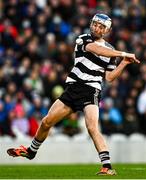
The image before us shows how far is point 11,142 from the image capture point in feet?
69.2

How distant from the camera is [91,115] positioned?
14016 millimetres

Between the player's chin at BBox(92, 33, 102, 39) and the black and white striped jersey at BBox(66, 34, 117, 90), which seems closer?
the player's chin at BBox(92, 33, 102, 39)

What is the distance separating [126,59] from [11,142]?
764cm

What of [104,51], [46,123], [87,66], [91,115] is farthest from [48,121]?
[104,51]

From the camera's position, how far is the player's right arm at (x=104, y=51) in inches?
543

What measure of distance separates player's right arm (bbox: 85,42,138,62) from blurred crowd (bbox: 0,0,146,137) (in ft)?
28.6

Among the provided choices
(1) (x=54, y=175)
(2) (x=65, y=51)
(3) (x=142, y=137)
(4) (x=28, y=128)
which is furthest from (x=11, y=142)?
(1) (x=54, y=175)

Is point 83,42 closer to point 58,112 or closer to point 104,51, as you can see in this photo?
point 104,51

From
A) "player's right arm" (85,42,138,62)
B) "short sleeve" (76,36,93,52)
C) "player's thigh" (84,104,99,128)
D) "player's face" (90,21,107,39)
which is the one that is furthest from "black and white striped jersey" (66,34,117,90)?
"player's thigh" (84,104,99,128)

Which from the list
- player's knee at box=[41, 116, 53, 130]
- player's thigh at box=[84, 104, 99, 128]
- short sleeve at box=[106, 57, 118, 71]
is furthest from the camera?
short sleeve at box=[106, 57, 118, 71]

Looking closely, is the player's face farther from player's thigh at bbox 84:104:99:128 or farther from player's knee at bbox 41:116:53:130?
player's knee at bbox 41:116:53:130

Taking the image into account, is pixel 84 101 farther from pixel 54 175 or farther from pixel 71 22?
pixel 71 22

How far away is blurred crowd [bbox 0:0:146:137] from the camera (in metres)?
23.4

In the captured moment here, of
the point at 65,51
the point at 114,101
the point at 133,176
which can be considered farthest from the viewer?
the point at 65,51
